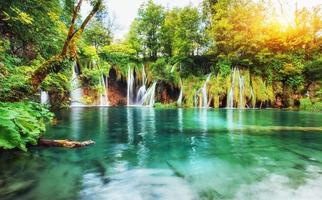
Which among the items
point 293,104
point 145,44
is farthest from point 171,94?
point 293,104

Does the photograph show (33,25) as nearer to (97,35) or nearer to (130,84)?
(130,84)

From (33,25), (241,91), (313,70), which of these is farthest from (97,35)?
(33,25)

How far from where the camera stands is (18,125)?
17.0ft

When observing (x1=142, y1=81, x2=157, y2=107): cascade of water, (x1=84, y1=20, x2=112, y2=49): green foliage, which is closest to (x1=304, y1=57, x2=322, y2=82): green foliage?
(x1=142, y1=81, x2=157, y2=107): cascade of water

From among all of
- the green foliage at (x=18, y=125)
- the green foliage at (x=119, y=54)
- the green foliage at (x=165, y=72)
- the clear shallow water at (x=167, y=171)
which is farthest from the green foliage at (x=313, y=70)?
the green foliage at (x=18, y=125)

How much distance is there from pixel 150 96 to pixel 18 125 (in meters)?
26.0

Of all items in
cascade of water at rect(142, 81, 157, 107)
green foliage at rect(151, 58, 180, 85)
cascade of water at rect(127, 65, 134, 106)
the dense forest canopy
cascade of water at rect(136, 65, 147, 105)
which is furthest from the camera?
cascade of water at rect(127, 65, 134, 106)

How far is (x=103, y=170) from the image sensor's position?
5.18 meters

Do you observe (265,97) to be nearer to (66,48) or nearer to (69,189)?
(66,48)

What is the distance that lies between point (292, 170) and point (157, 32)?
32348mm

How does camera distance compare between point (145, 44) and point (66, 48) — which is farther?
point (145, 44)

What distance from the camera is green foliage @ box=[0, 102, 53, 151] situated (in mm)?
4596

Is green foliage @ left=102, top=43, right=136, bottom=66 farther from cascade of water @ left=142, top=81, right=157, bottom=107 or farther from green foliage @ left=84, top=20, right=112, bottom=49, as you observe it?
cascade of water @ left=142, top=81, right=157, bottom=107

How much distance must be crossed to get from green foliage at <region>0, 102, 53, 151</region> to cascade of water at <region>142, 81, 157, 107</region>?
78.4 feet
